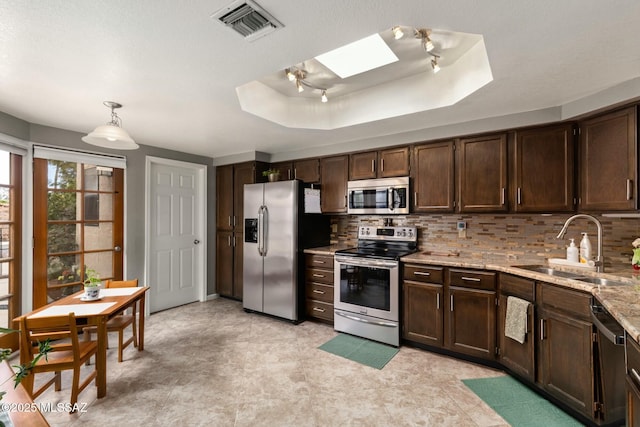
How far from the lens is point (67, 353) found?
2121 mm

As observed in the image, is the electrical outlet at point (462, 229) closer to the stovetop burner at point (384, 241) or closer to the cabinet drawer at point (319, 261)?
the stovetop burner at point (384, 241)

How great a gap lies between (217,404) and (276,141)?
2859mm

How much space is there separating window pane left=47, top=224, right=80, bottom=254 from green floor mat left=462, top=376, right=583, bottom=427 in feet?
13.8

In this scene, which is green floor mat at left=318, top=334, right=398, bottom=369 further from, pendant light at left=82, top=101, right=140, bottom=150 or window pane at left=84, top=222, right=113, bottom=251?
window pane at left=84, top=222, right=113, bottom=251

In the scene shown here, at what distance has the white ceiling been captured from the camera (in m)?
1.39

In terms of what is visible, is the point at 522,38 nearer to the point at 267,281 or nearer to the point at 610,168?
the point at 610,168

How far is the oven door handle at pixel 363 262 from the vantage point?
3.09 m

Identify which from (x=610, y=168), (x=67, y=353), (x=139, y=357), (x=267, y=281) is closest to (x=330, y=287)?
(x=267, y=281)

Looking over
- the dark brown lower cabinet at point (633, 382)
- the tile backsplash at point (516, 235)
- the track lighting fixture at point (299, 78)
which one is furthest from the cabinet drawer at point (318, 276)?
the dark brown lower cabinet at point (633, 382)

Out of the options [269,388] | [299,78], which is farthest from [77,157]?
[269,388]

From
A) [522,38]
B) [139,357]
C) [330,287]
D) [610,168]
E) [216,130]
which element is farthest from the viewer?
[330,287]

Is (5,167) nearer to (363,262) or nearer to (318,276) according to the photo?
(318,276)

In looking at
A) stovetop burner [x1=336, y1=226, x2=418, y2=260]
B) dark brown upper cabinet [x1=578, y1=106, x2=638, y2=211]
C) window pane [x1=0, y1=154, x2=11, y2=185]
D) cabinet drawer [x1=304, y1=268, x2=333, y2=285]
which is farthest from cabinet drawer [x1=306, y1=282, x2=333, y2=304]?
window pane [x1=0, y1=154, x2=11, y2=185]

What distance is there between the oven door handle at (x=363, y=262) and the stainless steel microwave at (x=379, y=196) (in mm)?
597
